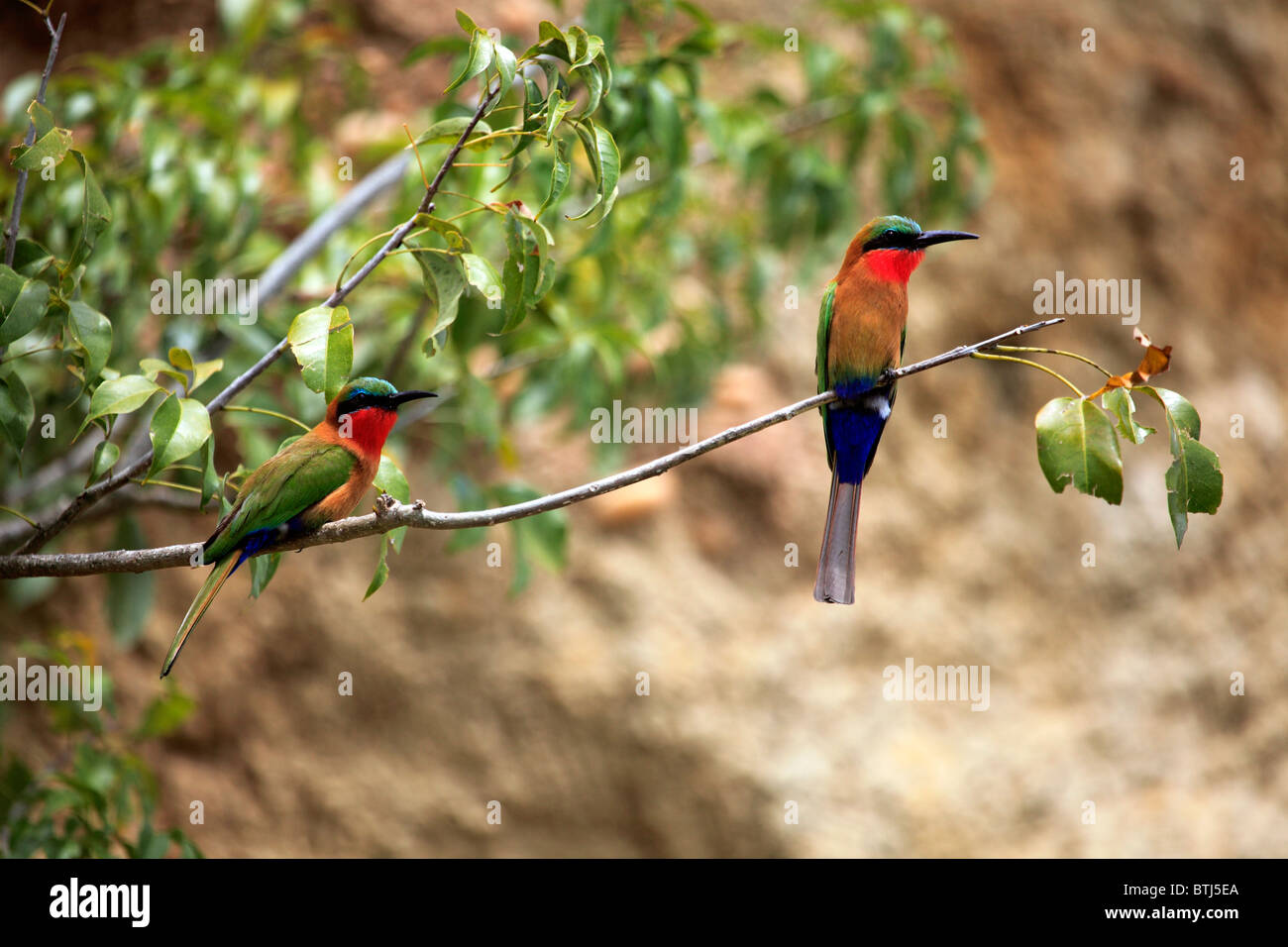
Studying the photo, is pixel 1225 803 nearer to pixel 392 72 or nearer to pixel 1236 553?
pixel 1236 553

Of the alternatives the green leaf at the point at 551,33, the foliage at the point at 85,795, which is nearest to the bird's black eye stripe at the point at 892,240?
the green leaf at the point at 551,33

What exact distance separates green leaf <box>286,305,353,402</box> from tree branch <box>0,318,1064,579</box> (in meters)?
0.22

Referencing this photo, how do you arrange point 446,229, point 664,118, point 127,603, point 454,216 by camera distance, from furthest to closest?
point 127,603
point 664,118
point 454,216
point 446,229

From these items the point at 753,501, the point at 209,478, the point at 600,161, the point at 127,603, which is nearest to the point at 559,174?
the point at 600,161

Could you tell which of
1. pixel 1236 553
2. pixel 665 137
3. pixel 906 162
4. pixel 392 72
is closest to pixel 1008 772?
pixel 1236 553

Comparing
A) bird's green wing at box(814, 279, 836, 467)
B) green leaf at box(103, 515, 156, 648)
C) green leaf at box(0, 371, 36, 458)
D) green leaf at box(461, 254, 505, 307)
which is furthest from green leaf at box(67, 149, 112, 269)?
green leaf at box(103, 515, 156, 648)

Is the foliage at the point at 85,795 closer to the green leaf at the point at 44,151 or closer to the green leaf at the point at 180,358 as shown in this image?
the green leaf at the point at 180,358

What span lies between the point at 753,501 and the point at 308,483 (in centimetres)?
432

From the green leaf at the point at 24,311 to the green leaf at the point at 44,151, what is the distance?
0.66 ft

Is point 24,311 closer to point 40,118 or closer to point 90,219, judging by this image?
point 90,219

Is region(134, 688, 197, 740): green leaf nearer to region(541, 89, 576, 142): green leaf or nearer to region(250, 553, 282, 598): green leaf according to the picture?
region(250, 553, 282, 598): green leaf

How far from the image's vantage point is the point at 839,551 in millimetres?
2283

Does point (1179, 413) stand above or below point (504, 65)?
below

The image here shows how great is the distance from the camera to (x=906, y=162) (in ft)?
12.1
